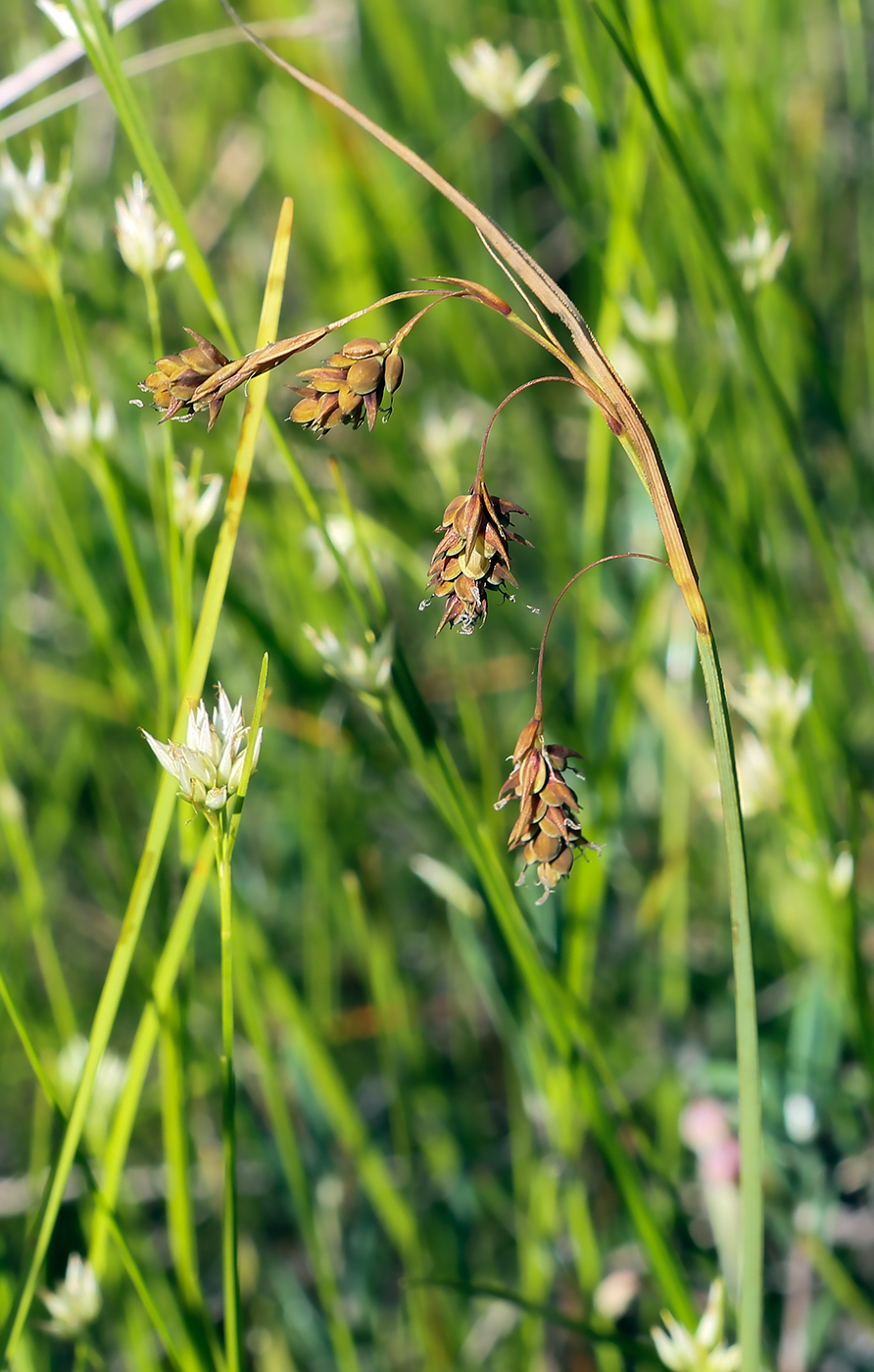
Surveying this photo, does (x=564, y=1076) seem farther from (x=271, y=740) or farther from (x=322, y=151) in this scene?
(x=322, y=151)

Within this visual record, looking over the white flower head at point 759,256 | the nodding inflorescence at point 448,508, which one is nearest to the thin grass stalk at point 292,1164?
the nodding inflorescence at point 448,508

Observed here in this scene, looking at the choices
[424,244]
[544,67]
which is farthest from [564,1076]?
[424,244]

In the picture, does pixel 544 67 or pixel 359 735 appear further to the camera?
pixel 359 735

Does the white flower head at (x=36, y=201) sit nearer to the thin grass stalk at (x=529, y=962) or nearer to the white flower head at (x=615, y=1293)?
the thin grass stalk at (x=529, y=962)

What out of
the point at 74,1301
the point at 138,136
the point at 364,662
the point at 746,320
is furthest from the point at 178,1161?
the point at 746,320

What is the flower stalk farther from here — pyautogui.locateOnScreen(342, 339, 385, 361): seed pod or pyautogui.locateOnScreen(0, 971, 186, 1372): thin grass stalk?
pyautogui.locateOnScreen(0, 971, 186, 1372): thin grass stalk
